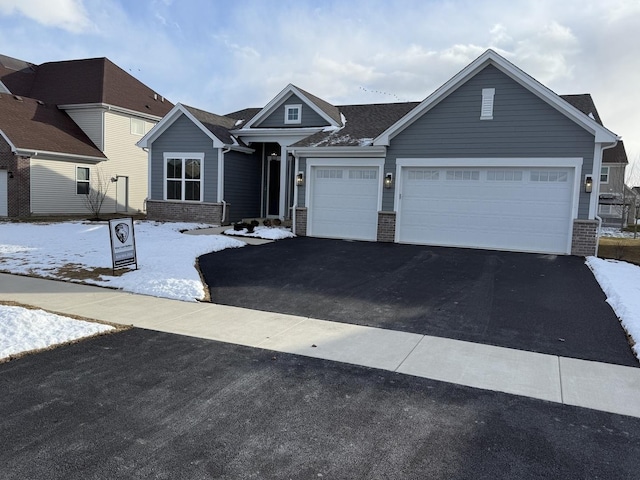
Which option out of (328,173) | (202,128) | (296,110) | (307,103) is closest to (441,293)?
(328,173)

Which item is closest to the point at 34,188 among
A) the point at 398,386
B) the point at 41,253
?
the point at 41,253

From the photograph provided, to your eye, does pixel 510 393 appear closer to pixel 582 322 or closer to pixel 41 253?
pixel 582 322

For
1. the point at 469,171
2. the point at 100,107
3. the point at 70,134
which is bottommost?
the point at 469,171

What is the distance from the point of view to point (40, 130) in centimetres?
2309

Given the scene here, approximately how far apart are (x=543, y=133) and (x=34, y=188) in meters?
20.7

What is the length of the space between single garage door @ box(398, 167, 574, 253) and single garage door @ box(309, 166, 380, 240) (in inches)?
41.2

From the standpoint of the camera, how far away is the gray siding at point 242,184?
800 inches

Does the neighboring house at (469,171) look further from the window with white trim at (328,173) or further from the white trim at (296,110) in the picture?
the white trim at (296,110)

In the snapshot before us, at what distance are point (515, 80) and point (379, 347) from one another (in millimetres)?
10831

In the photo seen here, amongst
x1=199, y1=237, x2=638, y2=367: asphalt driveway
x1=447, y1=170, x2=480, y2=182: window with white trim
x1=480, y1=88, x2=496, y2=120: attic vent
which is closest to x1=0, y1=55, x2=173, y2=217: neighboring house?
x1=199, y1=237, x2=638, y2=367: asphalt driveway

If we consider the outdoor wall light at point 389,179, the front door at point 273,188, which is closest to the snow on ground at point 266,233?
the outdoor wall light at point 389,179

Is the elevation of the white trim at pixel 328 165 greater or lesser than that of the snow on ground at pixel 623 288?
greater

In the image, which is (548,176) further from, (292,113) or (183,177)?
(183,177)

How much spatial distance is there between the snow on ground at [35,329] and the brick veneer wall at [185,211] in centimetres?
1363
